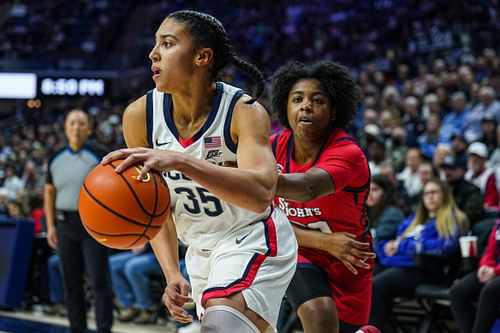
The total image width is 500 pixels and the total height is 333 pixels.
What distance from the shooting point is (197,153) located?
2.73 m

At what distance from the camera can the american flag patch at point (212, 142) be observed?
8.95 ft

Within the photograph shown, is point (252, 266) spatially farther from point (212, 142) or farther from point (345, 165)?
point (345, 165)

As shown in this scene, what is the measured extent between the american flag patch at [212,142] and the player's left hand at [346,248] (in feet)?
3.15

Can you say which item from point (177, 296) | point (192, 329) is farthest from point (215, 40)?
point (192, 329)

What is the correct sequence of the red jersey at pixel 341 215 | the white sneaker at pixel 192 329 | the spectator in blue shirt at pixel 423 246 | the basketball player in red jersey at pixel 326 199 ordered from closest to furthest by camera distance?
the basketball player in red jersey at pixel 326 199 < the red jersey at pixel 341 215 < the spectator in blue shirt at pixel 423 246 < the white sneaker at pixel 192 329

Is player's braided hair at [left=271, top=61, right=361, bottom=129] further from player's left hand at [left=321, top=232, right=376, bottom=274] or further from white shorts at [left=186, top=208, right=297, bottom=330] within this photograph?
white shorts at [left=186, top=208, right=297, bottom=330]

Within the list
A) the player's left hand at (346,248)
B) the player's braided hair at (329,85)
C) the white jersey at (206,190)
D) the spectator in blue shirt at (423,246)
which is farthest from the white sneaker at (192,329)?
the white jersey at (206,190)

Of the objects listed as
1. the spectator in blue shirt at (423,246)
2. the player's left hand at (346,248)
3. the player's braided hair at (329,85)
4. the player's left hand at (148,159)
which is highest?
the player's braided hair at (329,85)

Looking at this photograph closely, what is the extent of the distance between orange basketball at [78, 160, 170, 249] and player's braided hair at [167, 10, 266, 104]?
518 millimetres

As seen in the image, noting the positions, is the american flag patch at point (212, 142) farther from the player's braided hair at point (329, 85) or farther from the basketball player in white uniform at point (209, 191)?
the player's braided hair at point (329, 85)

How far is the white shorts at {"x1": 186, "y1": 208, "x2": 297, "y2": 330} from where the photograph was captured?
8.55 feet

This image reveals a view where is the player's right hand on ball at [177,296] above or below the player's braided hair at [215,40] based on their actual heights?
below

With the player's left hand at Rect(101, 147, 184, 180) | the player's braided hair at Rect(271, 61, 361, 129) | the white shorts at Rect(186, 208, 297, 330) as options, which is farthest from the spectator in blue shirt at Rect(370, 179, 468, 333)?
the player's left hand at Rect(101, 147, 184, 180)

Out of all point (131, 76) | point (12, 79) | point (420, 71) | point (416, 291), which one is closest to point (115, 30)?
point (131, 76)
